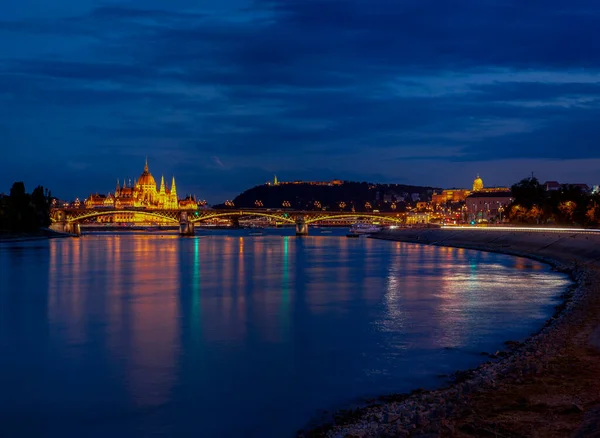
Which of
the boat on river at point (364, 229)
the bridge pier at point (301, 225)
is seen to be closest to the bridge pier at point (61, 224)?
the bridge pier at point (301, 225)

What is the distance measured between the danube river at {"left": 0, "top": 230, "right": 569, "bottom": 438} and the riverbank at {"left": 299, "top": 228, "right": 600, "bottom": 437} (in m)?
1.09

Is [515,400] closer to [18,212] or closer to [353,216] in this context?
[18,212]

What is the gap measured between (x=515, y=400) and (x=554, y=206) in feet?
290

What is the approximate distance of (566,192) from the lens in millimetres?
96438

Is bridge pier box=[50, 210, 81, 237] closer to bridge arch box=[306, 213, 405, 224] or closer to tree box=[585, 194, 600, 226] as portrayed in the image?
bridge arch box=[306, 213, 405, 224]

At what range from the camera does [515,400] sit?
1272cm

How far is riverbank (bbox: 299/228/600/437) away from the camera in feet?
36.5

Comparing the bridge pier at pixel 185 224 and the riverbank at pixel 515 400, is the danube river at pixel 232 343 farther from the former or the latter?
the bridge pier at pixel 185 224

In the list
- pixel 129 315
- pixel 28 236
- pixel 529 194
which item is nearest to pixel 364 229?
pixel 529 194

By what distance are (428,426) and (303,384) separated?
18.3 ft

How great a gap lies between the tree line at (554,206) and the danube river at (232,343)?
44527 mm

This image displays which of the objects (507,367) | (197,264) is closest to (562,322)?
(507,367)

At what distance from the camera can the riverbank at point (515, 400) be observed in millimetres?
11125

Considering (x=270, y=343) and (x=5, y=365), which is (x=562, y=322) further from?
(x=5, y=365)
